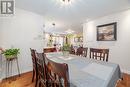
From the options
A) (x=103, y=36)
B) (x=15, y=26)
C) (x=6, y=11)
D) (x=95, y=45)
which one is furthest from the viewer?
(x=95, y=45)

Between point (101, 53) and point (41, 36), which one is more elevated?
point (41, 36)

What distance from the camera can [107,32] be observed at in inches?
156

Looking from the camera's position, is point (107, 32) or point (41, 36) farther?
point (41, 36)

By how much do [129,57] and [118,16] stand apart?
1508mm

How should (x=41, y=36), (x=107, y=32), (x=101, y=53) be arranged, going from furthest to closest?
1. (x=41, y=36)
2. (x=107, y=32)
3. (x=101, y=53)

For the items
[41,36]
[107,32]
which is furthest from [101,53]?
[41,36]

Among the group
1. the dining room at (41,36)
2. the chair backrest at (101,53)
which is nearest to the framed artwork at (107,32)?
the dining room at (41,36)

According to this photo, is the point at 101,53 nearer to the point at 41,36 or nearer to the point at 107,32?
the point at 107,32

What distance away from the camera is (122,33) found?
139 inches

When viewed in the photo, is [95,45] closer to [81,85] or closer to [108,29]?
[108,29]

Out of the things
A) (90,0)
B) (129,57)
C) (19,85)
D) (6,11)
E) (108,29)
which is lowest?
(19,85)

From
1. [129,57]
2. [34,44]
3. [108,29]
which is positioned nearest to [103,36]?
[108,29]

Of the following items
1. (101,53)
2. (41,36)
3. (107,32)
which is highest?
(107,32)

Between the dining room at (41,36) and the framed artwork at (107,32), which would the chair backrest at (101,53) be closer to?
the dining room at (41,36)
